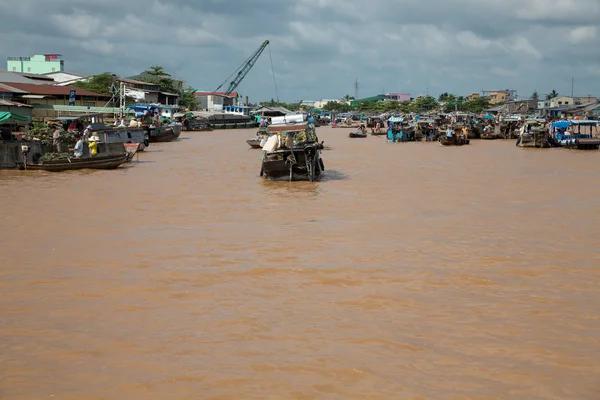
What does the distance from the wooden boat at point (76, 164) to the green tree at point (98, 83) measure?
33.4 m

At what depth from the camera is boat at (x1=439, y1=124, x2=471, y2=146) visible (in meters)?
36.9

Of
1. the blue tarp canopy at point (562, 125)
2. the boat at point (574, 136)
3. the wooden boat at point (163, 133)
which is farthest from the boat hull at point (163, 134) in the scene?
the blue tarp canopy at point (562, 125)

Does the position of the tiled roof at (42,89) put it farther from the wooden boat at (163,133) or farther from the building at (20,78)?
the wooden boat at (163,133)

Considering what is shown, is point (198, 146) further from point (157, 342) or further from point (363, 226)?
point (157, 342)

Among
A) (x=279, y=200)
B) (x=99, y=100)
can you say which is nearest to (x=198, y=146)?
(x=99, y=100)

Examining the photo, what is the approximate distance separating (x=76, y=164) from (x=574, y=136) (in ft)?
83.0

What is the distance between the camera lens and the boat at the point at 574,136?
32.3m

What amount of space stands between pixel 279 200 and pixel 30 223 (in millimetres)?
5466

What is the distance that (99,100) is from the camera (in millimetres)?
46250

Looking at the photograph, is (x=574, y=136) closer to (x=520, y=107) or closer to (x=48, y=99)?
(x=48, y=99)

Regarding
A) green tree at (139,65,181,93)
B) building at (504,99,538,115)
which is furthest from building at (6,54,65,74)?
building at (504,99,538,115)

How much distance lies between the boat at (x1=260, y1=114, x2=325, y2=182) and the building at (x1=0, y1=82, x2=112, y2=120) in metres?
21.5

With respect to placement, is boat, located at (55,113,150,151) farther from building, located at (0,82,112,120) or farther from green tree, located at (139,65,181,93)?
green tree, located at (139,65,181,93)

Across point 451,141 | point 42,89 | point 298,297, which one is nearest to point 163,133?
point 42,89
